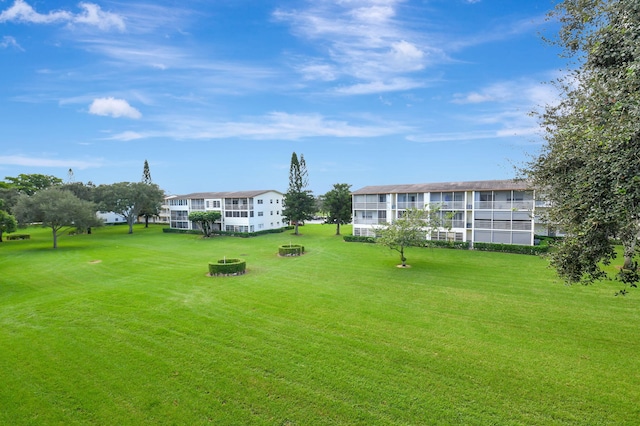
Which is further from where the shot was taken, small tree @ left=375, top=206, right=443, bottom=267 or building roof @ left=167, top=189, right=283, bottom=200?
building roof @ left=167, top=189, right=283, bottom=200

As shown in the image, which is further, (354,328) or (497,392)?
(354,328)

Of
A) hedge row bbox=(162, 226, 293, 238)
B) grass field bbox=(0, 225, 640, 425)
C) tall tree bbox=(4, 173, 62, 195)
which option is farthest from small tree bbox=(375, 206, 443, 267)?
tall tree bbox=(4, 173, 62, 195)

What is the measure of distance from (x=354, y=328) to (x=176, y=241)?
37.4 metres

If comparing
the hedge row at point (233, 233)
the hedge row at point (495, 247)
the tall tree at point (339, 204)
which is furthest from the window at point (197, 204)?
the hedge row at point (495, 247)

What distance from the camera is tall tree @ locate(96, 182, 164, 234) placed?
169 feet

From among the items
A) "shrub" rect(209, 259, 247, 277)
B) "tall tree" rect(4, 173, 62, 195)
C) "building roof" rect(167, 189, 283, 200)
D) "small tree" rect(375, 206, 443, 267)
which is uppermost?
"tall tree" rect(4, 173, 62, 195)

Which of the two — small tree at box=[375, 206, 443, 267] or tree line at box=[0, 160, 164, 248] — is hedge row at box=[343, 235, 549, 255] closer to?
small tree at box=[375, 206, 443, 267]

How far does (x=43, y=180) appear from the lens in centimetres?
6288

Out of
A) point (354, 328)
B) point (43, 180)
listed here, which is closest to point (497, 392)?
point (354, 328)

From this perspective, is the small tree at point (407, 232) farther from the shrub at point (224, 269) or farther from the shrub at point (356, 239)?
the shrub at point (356, 239)

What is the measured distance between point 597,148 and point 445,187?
32670 millimetres

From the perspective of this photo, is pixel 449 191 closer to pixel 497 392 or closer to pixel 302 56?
pixel 302 56

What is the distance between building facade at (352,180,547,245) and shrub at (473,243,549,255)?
1.64 metres

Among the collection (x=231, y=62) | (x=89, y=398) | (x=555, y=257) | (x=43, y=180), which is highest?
(x=231, y=62)
